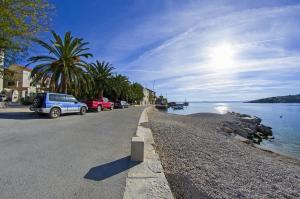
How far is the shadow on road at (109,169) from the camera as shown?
449 cm

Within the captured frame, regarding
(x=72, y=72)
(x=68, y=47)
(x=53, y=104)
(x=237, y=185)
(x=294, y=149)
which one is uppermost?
(x=68, y=47)

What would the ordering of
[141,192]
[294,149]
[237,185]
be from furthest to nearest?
[294,149], [237,185], [141,192]

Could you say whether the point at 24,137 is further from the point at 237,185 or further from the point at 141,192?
the point at 237,185

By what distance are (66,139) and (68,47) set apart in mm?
18689

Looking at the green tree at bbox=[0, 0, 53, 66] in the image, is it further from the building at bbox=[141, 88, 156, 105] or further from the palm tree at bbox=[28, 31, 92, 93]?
the building at bbox=[141, 88, 156, 105]

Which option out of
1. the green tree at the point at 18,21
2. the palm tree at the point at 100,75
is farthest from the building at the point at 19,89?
the green tree at the point at 18,21

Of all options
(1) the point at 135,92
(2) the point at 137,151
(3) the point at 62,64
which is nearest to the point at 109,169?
(2) the point at 137,151

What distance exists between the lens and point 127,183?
4.21 metres

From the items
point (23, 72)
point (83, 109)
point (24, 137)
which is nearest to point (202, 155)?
point (24, 137)

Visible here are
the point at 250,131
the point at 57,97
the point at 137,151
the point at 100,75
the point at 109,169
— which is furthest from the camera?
the point at 100,75

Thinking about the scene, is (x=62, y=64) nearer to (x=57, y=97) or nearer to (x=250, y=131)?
(x=57, y=97)

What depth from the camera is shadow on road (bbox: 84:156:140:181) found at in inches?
177

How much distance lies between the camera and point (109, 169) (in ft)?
16.3

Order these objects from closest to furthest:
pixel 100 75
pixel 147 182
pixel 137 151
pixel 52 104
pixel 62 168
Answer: pixel 147 182 < pixel 62 168 < pixel 137 151 < pixel 52 104 < pixel 100 75
